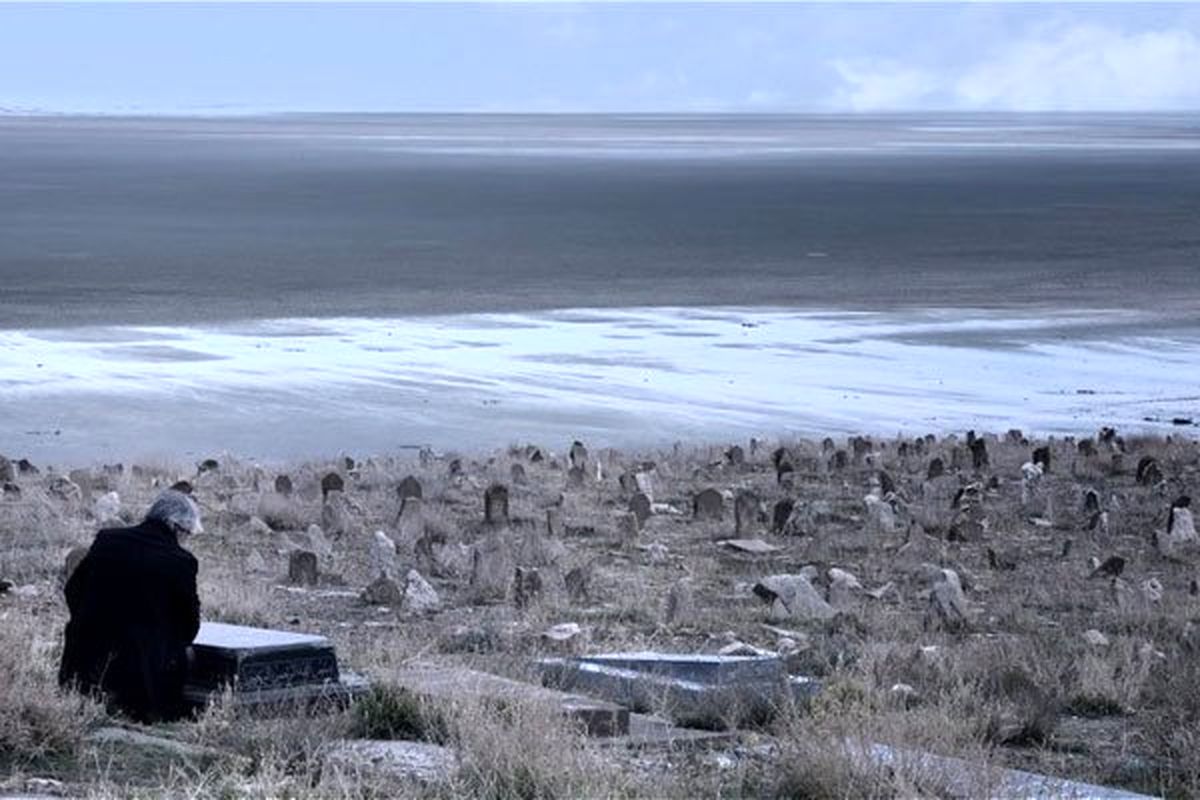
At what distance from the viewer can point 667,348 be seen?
119 feet

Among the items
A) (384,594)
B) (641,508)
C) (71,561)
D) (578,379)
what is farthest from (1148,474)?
(578,379)

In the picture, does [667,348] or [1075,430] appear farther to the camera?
[667,348]

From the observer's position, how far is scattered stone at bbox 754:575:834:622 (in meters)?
13.6

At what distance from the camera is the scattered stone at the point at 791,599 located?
44.6 ft

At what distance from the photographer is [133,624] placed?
30.5 ft

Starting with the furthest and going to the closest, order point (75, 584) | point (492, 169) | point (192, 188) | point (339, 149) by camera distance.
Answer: point (339, 149)
point (492, 169)
point (192, 188)
point (75, 584)

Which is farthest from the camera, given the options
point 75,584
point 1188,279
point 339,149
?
point 339,149

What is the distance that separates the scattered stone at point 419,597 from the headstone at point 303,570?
0.68 metres

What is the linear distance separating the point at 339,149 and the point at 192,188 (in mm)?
50839

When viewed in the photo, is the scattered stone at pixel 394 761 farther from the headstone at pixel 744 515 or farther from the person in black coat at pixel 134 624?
the headstone at pixel 744 515

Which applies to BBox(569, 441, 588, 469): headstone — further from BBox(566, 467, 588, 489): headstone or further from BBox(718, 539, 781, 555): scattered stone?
BBox(718, 539, 781, 555): scattered stone

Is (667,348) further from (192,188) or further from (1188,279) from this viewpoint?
(192,188)

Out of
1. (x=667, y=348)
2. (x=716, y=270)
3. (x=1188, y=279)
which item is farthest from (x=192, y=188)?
(x=667, y=348)

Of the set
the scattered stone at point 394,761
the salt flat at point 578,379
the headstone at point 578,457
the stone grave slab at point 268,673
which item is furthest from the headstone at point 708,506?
the scattered stone at point 394,761
